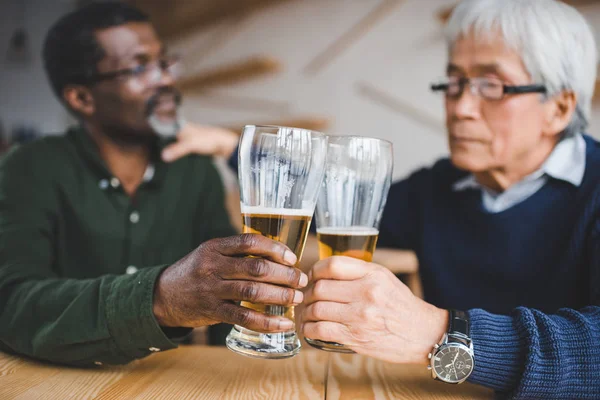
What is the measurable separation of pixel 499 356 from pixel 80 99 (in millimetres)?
1404

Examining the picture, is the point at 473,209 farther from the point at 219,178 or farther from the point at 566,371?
the point at 219,178

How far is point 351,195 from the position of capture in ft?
2.87

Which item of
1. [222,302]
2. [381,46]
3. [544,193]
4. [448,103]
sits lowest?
[222,302]

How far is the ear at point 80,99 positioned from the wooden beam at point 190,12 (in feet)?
9.68

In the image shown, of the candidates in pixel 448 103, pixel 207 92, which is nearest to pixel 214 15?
pixel 207 92

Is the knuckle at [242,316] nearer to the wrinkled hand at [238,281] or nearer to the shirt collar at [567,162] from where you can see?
the wrinkled hand at [238,281]

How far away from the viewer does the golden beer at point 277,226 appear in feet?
2.50

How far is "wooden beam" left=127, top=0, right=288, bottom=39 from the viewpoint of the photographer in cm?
443

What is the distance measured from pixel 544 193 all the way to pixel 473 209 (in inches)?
7.3

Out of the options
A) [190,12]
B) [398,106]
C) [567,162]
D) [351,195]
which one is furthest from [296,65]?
[351,195]

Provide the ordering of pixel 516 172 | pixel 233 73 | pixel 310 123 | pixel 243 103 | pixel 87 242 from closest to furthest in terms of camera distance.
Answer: pixel 516 172 → pixel 87 242 → pixel 310 123 → pixel 233 73 → pixel 243 103

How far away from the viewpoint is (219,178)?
1814 millimetres

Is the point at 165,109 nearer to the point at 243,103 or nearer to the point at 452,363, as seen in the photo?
the point at 452,363

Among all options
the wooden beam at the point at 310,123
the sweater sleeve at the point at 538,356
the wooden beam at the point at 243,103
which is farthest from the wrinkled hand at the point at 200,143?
the wooden beam at the point at 243,103
